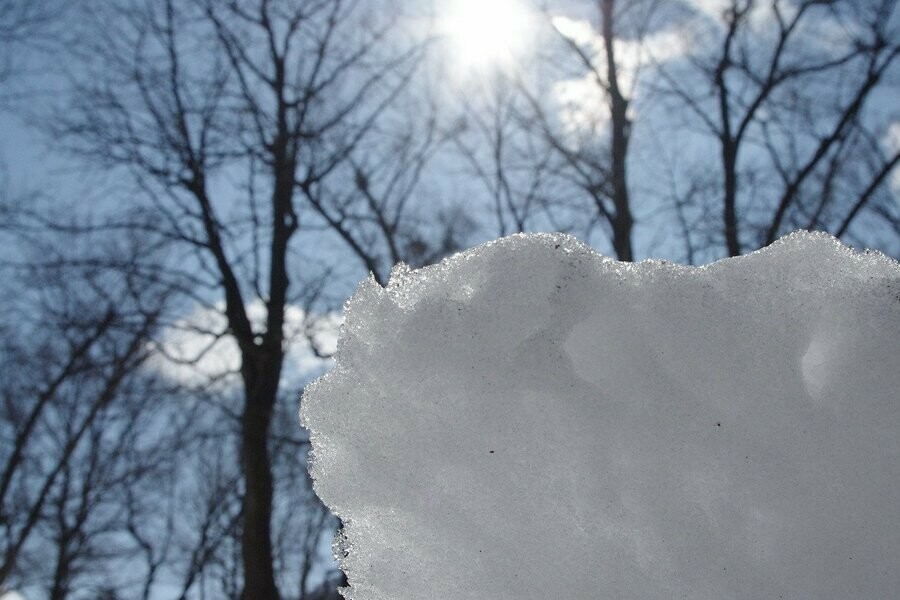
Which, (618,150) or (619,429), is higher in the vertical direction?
(618,150)

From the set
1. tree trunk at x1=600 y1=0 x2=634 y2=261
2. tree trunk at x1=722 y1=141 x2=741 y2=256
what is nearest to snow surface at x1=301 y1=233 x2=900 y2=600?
tree trunk at x1=600 y1=0 x2=634 y2=261

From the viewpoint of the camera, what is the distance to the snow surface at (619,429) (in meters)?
0.64

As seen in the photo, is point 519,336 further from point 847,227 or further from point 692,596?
point 847,227

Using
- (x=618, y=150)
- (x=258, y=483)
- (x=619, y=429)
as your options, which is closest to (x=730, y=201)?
(x=618, y=150)

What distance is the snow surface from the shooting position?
64 centimetres

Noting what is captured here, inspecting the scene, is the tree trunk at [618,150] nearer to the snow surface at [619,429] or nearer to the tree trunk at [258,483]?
the tree trunk at [258,483]

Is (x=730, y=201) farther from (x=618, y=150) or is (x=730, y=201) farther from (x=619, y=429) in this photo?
(x=619, y=429)

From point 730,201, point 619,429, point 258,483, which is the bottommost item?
point 619,429

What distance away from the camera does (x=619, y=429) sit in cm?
67

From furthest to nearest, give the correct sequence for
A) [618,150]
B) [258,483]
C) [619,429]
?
[618,150] → [258,483] → [619,429]

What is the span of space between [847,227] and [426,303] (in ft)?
22.1

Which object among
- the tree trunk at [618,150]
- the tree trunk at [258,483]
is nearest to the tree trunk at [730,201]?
the tree trunk at [618,150]

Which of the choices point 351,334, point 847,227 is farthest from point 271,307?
point 351,334

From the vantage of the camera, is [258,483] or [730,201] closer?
[258,483]
